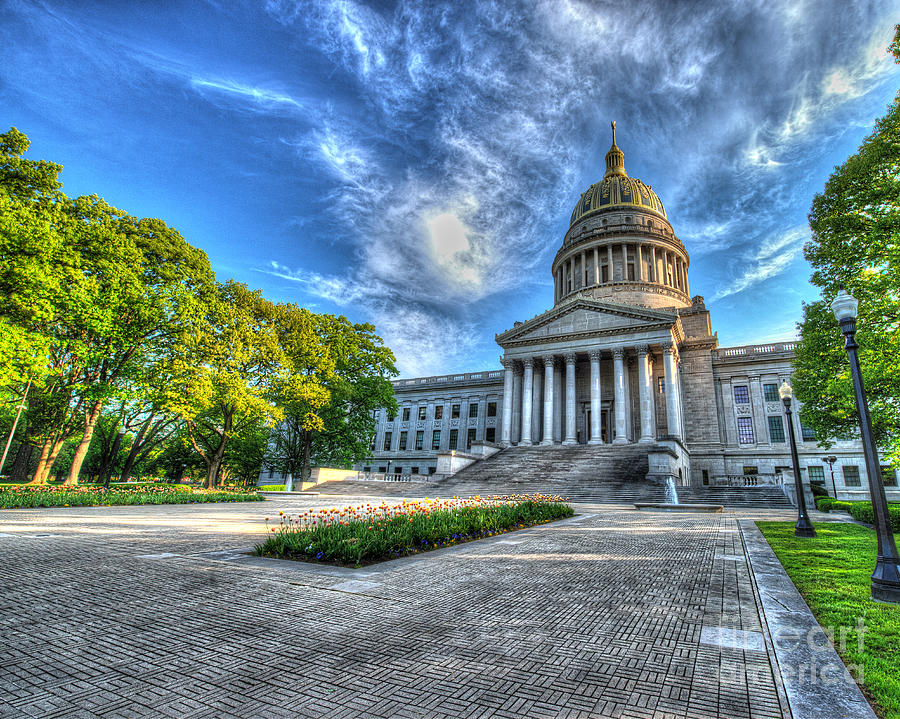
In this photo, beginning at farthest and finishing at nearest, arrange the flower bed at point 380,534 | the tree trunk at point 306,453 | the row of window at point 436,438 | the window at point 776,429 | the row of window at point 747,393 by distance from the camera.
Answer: the row of window at point 436,438, the row of window at point 747,393, the window at point 776,429, the tree trunk at point 306,453, the flower bed at point 380,534

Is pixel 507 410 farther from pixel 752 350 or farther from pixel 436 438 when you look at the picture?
pixel 752 350

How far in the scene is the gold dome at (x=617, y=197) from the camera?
67.6 metres

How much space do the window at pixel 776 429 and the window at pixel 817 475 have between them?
3.57 m

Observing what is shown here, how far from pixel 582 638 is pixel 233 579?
4972 mm

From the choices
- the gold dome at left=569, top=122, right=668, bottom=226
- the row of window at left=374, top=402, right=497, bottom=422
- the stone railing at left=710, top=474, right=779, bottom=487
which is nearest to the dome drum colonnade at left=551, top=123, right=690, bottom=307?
the gold dome at left=569, top=122, right=668, bottom=226

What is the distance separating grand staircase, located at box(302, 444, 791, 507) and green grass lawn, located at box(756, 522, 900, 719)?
15.5 meters

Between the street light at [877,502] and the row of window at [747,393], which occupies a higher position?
the row of window at [747,393]

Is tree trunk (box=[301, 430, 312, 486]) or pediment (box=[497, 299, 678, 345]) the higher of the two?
pediment (box=[497, 299, 678, 345])

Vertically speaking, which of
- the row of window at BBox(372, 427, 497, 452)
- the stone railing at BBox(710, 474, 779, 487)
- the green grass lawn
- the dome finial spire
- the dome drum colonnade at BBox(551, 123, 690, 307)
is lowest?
the green grass lawn

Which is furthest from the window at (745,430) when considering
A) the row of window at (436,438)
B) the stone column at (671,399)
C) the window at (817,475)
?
the row of window at (436,438)

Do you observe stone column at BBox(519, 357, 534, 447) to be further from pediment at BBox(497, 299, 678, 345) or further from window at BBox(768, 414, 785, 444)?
window at BBox(768, 414, 785, 444)

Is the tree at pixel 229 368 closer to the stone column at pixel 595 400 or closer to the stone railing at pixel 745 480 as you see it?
the stone column at pixel 595 400

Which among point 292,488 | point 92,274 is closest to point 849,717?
point 92,274

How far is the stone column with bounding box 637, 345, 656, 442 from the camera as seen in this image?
127 feet
